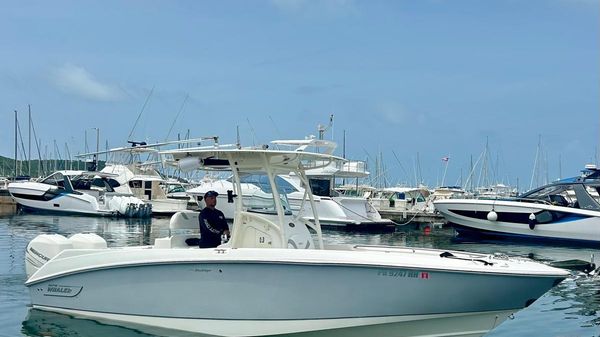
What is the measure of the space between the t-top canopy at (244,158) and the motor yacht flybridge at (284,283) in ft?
0.05

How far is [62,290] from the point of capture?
1058 centimetres

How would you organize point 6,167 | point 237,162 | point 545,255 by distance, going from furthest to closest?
point 6,167, point 545,255, point 237,162

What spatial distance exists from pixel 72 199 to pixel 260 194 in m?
31.6

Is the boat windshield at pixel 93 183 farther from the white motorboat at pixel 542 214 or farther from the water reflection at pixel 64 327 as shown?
the water reflection at pixel 64 327

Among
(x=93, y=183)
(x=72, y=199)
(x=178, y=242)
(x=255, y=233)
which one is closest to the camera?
(x=255, y=233)

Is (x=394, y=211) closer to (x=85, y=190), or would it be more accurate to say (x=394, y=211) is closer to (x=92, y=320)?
(x=85, y=190)

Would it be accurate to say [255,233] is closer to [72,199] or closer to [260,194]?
[260,194]

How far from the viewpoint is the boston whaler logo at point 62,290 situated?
10.4 m

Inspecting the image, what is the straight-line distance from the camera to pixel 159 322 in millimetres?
9766

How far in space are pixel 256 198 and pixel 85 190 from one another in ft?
112

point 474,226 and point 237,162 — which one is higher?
point 237,162

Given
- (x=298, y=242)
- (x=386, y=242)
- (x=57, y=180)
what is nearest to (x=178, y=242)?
(x=298, y=242)

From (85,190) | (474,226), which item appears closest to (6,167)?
(85,190)

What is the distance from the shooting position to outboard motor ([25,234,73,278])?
1120cm
